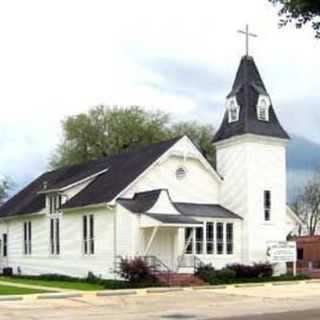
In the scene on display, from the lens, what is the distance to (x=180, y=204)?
4031 cm

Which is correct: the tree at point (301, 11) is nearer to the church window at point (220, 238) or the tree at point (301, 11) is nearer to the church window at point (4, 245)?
the church window at point (220, 238)

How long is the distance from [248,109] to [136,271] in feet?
43.2

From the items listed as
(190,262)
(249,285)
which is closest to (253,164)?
(190,262)

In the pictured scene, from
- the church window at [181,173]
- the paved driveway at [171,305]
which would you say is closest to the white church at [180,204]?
the church window at [181,173]

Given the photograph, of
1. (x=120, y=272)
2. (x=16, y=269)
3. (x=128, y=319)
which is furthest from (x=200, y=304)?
(x=16, y=269)

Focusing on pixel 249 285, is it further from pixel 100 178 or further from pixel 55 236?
pixel 55 236

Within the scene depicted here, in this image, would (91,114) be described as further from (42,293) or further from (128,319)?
(128,319)

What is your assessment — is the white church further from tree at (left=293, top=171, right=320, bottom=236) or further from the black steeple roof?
tree at (left=293, top=171, right=320, bottom=236)

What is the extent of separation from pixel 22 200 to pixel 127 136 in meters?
25.2

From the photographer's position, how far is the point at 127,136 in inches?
2933

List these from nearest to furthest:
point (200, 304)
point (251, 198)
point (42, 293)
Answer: point (200, 304), point (42, 293), point (251, 198)

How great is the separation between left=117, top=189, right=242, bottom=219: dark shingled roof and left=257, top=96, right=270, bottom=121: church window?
5638mm

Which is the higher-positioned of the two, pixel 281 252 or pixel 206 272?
pixel 281 252

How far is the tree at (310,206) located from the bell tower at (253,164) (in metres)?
46.8
